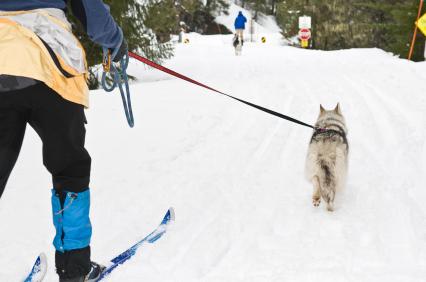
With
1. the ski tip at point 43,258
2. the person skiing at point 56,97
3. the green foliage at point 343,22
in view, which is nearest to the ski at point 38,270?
the ski tip at point 43,258

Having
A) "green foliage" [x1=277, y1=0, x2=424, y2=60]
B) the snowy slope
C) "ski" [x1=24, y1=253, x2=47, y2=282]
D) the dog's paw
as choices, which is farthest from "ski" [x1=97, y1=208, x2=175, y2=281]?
the snowy slope

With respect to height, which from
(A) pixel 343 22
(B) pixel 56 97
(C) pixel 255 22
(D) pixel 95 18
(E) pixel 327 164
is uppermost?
(D) pixel 95 18

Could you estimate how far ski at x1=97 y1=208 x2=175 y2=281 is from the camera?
119 inches

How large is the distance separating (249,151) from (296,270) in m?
3.19

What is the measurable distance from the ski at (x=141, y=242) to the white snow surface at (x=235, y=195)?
2.2 inches

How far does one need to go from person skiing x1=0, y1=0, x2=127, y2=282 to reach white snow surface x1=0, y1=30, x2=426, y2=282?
703mm

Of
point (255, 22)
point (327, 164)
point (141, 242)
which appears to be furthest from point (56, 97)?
point (255, 22)

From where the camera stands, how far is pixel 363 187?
186 inches

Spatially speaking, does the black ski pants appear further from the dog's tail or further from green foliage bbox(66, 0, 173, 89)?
green foliage bbox(66, 0, 173, 89)

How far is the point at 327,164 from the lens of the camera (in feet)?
13.2

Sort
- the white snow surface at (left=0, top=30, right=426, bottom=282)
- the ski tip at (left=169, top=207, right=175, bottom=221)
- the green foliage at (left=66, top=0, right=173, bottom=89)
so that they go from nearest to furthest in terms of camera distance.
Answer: the white snow surface at (left=0, top=30, right=426, bottom=282) → the ski tip at (left=169, top=207, right=175, bottom=221) → the green foliage at (left=66, top=0, right=173, bottom=89)

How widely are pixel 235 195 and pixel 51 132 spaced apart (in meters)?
2.70

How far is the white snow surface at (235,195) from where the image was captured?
3186 millimetres

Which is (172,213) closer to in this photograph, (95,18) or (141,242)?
(141,242)
